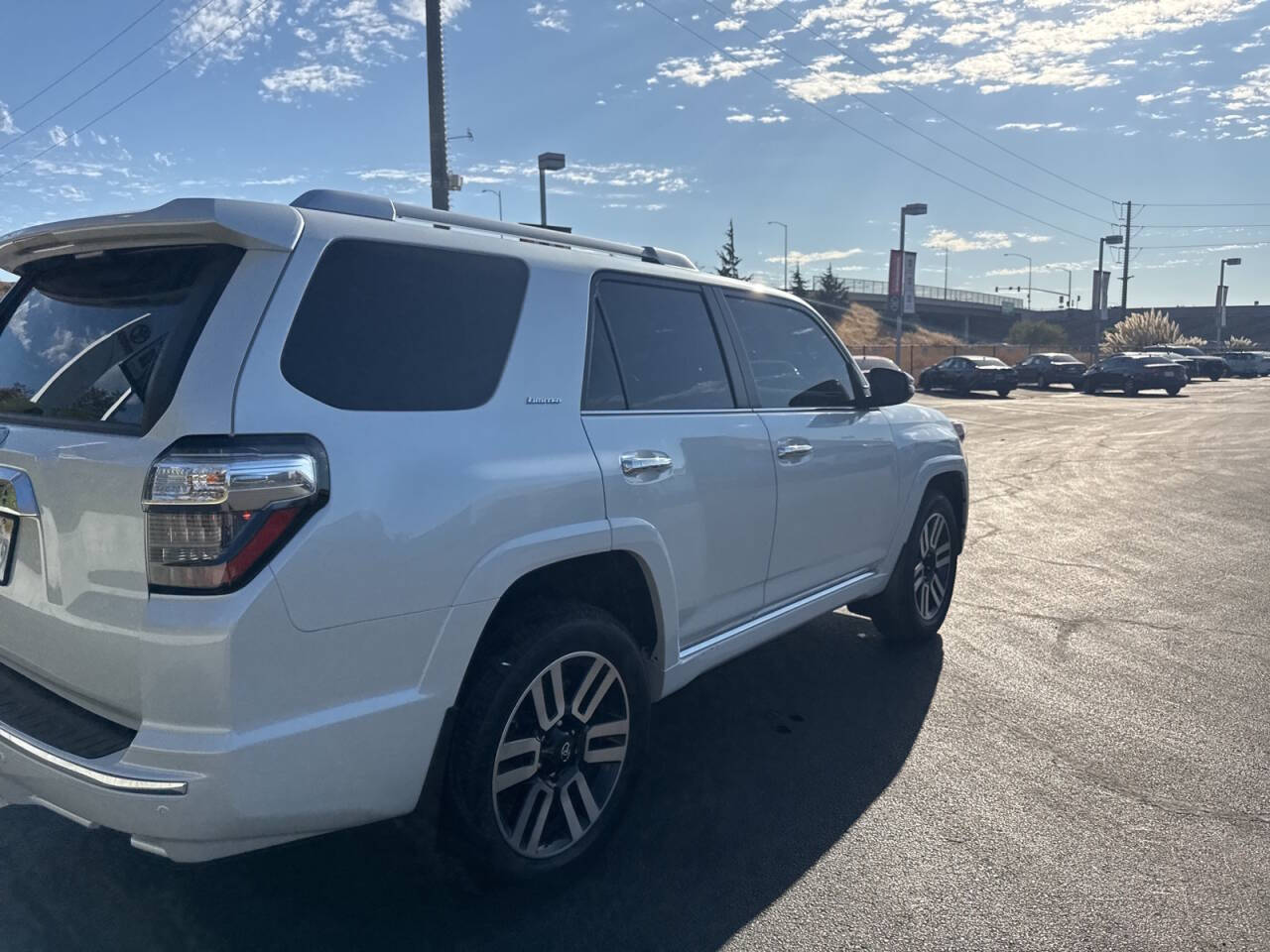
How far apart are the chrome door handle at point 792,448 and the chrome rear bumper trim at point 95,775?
2.51 meters

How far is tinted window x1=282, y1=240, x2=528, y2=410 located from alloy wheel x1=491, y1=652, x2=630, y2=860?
904 millimetres

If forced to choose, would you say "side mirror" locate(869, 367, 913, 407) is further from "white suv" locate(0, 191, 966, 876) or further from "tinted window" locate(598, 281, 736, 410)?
"white suv" locate(0, 191, 966, 876)

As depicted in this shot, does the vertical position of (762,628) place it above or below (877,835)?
above

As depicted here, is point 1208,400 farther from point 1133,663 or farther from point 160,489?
point 160,489

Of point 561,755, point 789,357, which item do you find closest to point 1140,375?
point 789,357

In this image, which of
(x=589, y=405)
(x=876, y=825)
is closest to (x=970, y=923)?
(x=876, y=825)

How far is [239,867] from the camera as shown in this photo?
121 inches

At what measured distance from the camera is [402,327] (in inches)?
104

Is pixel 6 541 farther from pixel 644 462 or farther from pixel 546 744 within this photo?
pixel 644 462

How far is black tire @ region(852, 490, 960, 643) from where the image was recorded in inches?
202

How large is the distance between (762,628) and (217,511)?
2.38 metres

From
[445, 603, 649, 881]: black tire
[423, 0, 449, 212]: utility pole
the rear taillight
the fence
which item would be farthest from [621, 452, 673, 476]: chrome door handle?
the fence

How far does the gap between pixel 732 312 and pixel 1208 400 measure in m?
33.2

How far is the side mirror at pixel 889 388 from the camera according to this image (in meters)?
4.79
